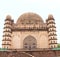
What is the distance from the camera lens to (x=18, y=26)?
1273 inches

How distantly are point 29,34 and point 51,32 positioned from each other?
12.7 feet

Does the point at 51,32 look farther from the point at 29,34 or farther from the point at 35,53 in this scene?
the point at 35,53

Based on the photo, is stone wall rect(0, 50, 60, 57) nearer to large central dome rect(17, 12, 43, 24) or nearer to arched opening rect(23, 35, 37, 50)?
arched opening rect(23, 35, 37, 50)

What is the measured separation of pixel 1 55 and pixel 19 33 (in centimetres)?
915

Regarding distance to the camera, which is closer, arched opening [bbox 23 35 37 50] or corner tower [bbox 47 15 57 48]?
corner tower [bbox 47 15 57 48]

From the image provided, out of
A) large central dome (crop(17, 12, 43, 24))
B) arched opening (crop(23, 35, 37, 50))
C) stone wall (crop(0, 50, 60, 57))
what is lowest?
stone wall (crop(0, 50, 60, 57))

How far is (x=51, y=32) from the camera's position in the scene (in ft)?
101

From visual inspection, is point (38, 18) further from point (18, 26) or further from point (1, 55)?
point (1, 55)

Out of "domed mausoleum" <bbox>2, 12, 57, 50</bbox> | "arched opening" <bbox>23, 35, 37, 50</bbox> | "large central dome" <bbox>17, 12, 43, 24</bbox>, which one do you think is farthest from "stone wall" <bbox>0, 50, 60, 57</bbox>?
"large central dome" <bbox>17, 12, 43, 24</bbox>

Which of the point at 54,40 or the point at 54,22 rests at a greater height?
the point at 54,22

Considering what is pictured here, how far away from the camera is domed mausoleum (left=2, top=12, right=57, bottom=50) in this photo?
102 feet

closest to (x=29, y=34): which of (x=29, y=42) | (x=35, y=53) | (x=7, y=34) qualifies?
(x=29, y=42)

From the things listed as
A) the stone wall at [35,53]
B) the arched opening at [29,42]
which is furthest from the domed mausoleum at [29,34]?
the stone wall at [35,53]

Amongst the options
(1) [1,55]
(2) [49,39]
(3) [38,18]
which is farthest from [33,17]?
(1) [1,55]
